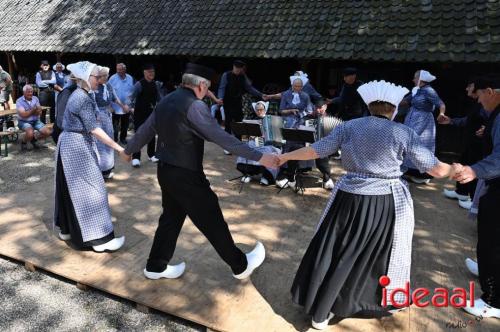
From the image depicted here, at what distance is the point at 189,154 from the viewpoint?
10.3 ft

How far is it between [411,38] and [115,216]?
7068 mm

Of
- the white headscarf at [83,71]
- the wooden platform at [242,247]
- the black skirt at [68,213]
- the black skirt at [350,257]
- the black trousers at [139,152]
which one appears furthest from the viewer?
the black trousers at [139,152]

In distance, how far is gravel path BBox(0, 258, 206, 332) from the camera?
126 inches

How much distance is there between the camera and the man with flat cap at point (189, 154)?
3.06m

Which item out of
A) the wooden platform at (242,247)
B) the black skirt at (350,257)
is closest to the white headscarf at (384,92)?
the black skirt at (350,257)

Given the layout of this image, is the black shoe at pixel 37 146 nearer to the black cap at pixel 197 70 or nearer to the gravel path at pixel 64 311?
the gravel path at pixel 64 311

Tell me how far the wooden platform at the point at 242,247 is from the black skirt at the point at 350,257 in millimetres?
304

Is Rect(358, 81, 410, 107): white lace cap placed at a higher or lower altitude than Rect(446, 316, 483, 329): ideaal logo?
higher

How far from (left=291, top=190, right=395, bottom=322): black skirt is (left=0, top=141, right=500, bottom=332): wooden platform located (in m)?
0.30

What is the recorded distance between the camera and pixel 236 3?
11156mm

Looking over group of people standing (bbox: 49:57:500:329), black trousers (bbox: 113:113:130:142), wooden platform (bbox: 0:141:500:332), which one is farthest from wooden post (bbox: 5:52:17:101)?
group of people standing (bbox: 49:57:500:329)

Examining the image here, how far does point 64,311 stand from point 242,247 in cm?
190

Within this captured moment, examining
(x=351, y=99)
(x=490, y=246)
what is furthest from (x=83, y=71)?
(x=351, y=99)

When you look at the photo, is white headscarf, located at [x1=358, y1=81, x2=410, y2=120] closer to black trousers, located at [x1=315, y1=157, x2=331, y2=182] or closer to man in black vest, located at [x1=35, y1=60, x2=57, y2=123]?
black trousers, located at [x1=315, y1=157, x2=331, y2=182]
